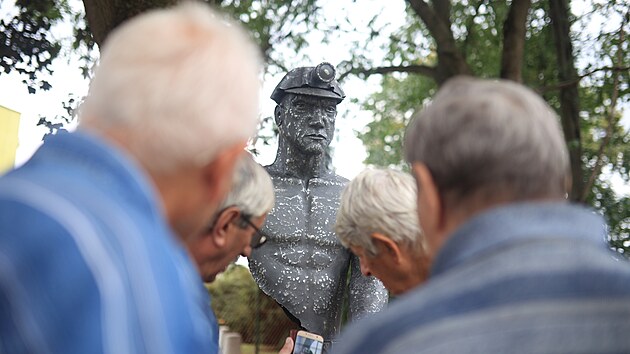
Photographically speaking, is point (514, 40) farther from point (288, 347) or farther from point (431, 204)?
point (431, 204)

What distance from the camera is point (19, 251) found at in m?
1.29

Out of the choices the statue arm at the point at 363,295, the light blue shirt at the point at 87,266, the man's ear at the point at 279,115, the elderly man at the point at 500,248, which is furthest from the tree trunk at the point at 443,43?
the light blue shirt at the point at 87,266

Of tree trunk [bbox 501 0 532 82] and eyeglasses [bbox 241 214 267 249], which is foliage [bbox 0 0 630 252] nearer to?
tree trunk [bbox 501 0 532 82]

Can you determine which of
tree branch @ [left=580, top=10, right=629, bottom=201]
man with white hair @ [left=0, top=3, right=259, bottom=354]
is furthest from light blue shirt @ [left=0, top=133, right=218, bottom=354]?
tree branch @ [left=580, top=10, right=629, bottom=201]

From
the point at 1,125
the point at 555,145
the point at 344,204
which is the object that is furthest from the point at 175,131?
the point at 1,125

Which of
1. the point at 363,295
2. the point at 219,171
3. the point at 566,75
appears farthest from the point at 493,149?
the point at 566,75

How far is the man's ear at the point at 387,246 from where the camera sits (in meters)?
2.69

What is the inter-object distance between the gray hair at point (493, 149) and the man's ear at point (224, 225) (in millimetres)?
1110

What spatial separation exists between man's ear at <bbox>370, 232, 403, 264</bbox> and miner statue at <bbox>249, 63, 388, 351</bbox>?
139 cm

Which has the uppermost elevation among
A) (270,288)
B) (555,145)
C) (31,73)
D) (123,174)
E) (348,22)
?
(348,22)

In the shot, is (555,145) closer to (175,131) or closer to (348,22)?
(175,131)

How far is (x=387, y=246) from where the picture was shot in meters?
2.72

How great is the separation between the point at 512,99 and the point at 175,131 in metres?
0.61

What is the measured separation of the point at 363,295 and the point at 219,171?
2622 millimetres
